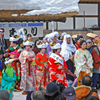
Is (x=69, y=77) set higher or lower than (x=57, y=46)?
lower

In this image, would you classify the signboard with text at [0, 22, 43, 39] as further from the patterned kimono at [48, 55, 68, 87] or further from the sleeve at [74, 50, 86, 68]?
the patterned kimono at [48, 55, 68, 87]

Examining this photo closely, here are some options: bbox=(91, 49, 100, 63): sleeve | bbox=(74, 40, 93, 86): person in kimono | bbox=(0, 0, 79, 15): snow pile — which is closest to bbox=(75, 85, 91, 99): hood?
bbox=(0, 0, 79, 15): snow pile

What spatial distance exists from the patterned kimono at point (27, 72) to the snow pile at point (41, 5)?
7.37 ft

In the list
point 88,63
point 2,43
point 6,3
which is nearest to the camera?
point 6,3

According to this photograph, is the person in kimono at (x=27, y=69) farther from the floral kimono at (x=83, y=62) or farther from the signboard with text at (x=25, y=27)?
the signboard with text at (x=25, y=27)

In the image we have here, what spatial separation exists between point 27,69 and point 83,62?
1.43 metres

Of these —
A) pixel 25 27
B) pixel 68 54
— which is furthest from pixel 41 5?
A: pixel 25 27

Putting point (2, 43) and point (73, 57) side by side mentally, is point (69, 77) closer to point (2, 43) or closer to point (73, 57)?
point (73, 57)

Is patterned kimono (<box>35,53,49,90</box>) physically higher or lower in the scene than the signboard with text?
lower

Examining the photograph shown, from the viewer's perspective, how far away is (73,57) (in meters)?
7.07

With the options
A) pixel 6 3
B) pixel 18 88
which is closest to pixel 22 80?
pixel 18 88

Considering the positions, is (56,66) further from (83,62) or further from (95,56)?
(95,56)

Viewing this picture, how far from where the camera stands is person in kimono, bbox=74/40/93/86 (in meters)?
6.73

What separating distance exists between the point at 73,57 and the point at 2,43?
241 centimetres
